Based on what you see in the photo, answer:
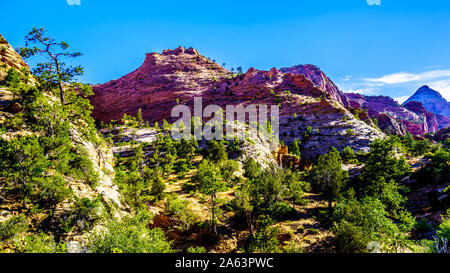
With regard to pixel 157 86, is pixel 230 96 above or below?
below

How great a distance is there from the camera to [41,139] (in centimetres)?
1354

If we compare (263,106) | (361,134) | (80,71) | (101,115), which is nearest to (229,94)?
(263,106)

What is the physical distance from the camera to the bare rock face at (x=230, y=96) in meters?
74.1

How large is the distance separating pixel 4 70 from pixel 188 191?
94.4 feet

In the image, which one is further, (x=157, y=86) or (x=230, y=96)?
(x=157, y=86)

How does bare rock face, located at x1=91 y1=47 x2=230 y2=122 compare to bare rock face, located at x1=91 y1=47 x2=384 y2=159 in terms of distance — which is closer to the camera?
bare rock face, located at x1=91 y1=47 x2=384 y2=159

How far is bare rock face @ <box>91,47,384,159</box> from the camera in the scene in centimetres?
7412

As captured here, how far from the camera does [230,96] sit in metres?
121

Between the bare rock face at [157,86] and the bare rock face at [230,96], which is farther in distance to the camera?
the bare rock face at [157,86]

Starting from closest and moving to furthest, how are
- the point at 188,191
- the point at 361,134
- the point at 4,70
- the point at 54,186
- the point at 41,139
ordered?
the point at 54,186
the point at 41,139
the point at 4,70
the point at 188,191
the point at 361,134
